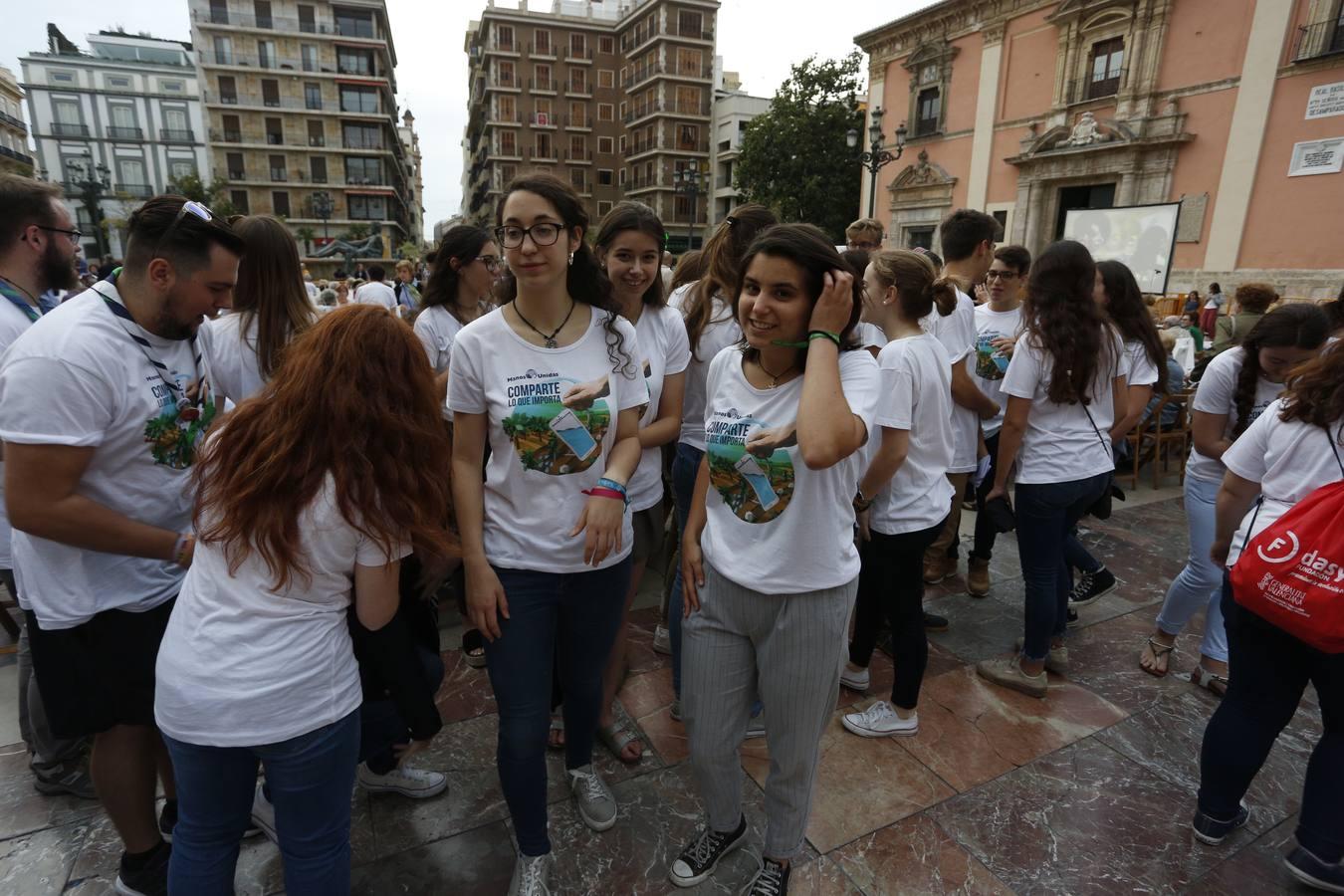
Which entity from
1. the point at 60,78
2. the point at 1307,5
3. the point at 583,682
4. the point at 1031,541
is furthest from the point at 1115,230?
the point at 60,78

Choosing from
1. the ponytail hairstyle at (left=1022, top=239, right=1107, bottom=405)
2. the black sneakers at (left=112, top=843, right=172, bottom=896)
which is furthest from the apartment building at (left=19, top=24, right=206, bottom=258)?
the ponytail hairstyle at (left=1022, top=239, right=1107, bottom=405)

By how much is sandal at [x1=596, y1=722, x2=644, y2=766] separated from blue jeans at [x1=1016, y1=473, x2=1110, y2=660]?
1771mm

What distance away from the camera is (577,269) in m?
1.98

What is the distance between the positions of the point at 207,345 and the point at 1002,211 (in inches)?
946

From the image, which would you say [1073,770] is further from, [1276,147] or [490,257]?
[1276,147]

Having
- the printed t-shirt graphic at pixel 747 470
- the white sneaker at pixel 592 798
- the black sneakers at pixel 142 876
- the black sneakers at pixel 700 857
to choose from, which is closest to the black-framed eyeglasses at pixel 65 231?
the black sneakers at pixel 142 876

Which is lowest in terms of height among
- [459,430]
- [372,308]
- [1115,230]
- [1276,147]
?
[459,430]

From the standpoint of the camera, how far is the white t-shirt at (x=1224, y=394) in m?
2.81

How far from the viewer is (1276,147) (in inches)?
611

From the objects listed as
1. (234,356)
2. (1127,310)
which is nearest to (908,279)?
(1127,310)

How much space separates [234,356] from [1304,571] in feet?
10.5

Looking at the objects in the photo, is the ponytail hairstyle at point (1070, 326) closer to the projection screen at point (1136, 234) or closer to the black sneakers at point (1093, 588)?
the black sneakers at point (1093, 588)

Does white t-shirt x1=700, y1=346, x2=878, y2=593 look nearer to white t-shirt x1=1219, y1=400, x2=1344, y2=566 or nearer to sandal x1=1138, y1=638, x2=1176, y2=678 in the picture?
white t-shirt x1=1219, y1=400, x2=1344, y2=566

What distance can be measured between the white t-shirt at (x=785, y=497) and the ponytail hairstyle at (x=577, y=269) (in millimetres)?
443
